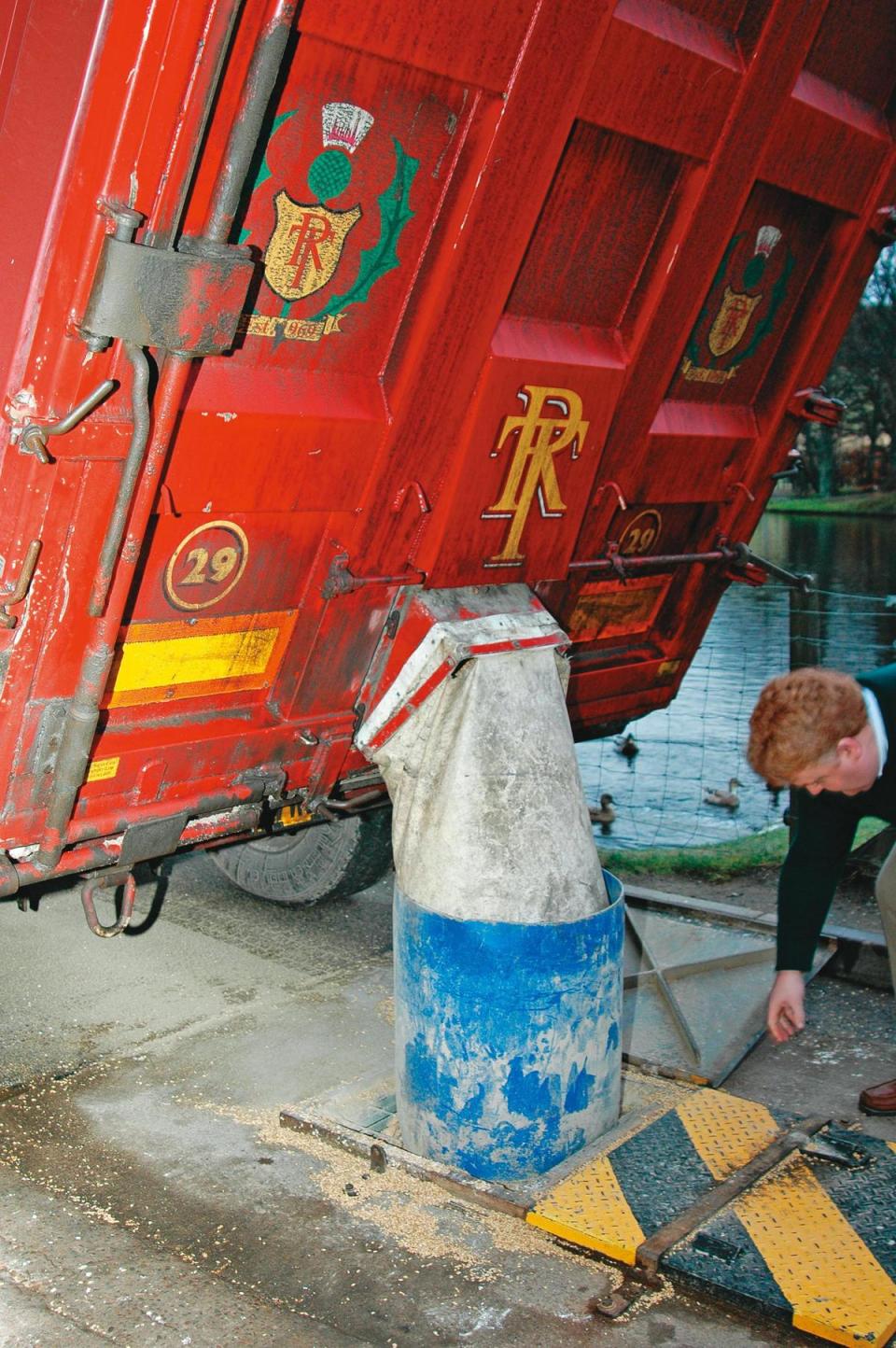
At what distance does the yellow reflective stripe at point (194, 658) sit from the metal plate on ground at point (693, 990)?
171cm

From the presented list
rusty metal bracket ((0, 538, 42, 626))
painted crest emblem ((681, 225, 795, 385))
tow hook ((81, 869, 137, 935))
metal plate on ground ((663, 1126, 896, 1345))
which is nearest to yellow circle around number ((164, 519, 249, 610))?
rusty metal bracket ((0, 538, 42, 626))

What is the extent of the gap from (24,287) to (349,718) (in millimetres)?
1492

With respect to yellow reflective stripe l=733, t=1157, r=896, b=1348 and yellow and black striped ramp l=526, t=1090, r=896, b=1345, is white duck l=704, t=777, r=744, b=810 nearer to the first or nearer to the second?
yellow and black striped ramp l=526, t=1090, r=896, b=1345

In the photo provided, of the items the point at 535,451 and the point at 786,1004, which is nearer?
the point at 786,1004

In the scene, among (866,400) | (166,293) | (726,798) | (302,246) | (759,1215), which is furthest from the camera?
(866,400)

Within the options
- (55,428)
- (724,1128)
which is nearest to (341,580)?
(55,428)

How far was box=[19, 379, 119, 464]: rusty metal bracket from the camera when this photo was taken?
261 cm

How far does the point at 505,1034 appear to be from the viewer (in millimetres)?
3301

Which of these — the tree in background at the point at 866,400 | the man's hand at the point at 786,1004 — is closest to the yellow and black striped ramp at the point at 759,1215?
the man's hand at the point at 786,1004

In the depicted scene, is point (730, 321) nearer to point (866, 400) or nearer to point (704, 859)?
point (704, 859)

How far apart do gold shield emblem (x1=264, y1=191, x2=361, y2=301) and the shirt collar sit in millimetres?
1542

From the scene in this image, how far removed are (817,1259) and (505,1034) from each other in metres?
0.85

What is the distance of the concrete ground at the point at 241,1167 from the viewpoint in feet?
9.45

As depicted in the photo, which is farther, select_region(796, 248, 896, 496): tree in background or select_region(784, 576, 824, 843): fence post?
select_region(796, 248, 896, 496): tree in background
